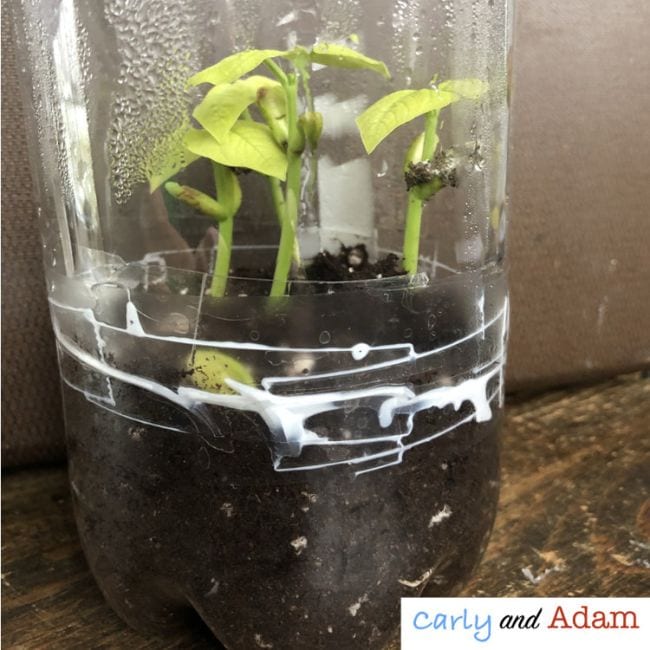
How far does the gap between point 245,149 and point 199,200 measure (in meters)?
0.05

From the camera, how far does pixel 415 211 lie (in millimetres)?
455

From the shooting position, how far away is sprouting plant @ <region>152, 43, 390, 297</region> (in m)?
0.41

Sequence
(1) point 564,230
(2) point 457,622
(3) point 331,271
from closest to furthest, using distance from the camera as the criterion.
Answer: (2) point 457,622
(3) point 331,271
(1) point 564,230

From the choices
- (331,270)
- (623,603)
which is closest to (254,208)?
(331,270)

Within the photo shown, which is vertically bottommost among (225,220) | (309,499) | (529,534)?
(529,534)

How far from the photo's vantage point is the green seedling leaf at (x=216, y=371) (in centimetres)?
41

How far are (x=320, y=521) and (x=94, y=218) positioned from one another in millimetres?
247

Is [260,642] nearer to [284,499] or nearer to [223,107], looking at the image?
[284,499]

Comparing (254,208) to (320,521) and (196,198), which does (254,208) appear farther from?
(320,521)

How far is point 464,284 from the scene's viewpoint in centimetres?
47

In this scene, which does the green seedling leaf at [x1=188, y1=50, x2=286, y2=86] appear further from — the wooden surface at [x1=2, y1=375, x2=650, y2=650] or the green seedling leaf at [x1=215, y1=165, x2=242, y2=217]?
the wooden surface at [x1=2, y1=375, x2=650, y2=650]

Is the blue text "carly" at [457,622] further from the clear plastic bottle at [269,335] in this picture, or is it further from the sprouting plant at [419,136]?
the sprouting plant at [419,136]

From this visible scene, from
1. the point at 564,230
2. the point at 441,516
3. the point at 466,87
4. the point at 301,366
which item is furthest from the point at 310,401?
the point at 564,230

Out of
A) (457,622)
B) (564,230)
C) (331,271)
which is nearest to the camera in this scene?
(457,622)
